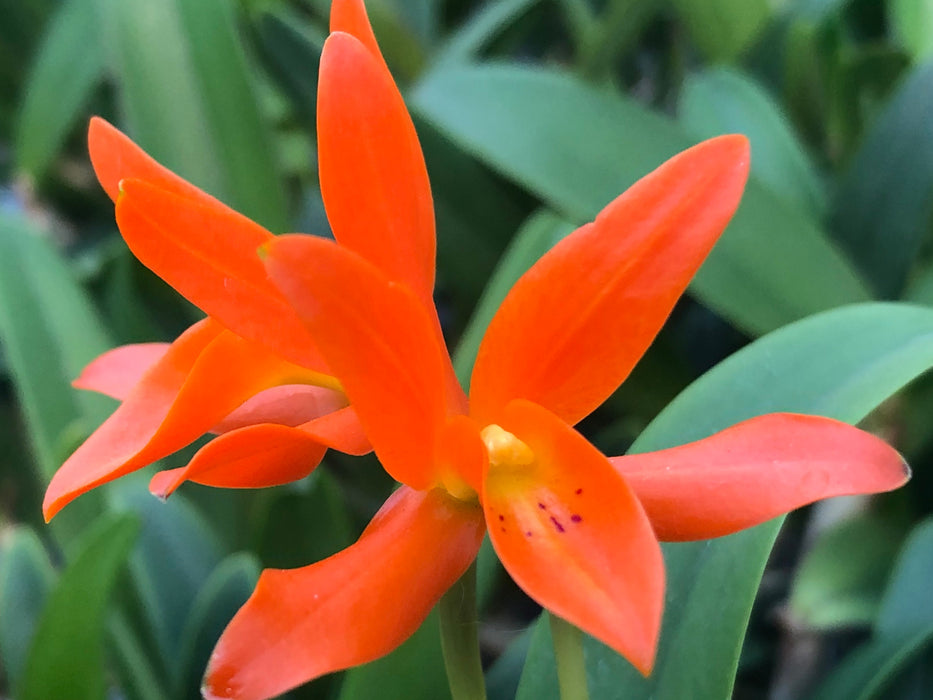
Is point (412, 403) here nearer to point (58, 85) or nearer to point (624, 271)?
point (624, 271)

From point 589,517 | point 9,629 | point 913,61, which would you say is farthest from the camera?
point 913,61

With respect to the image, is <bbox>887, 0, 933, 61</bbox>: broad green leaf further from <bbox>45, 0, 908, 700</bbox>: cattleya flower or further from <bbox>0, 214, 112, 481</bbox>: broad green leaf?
<bbox>0, 214, 112, 481</bbox>: broad green leaf

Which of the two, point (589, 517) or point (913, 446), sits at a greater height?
point (589, 517)

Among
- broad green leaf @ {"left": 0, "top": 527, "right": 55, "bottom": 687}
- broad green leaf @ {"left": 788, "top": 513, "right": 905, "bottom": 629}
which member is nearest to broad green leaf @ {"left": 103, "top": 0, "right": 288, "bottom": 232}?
broad green leaf @ {"left": 0, "top": 527, "right": 55, "bottom": 687}

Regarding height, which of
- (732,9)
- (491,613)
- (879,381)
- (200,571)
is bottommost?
(491,613)

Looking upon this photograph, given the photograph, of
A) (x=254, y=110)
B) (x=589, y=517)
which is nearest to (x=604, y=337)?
(x=589, y=517)

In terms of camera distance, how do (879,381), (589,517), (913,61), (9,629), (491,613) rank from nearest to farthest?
(589,517)
(879,381)
(9,629)
(913,61)
(491,613)

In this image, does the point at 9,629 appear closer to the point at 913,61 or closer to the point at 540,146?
the point at 540,146
